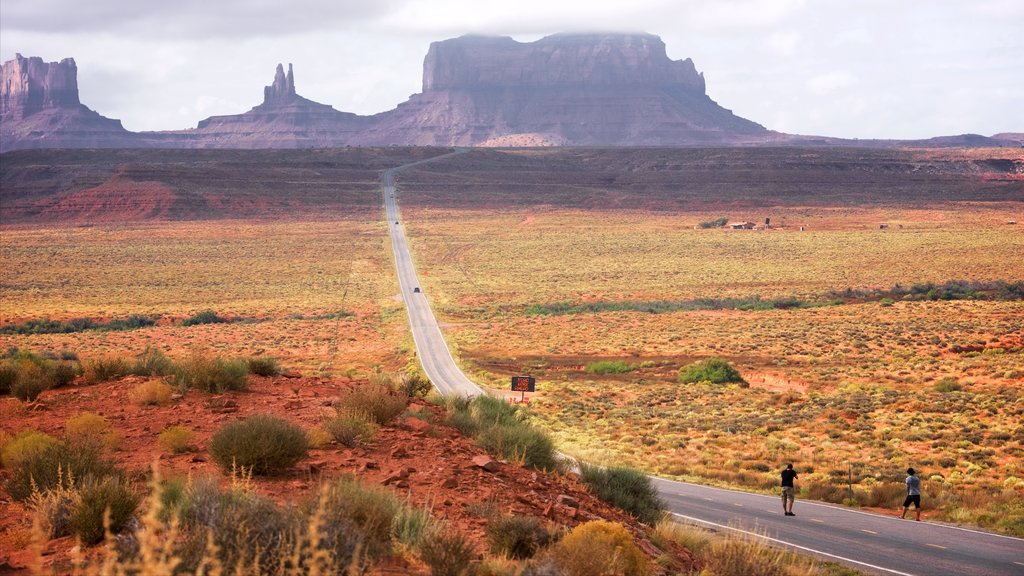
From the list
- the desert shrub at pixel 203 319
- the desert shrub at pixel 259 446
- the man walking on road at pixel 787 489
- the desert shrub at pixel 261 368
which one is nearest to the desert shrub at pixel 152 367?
the desert shrub at pixel 261 368

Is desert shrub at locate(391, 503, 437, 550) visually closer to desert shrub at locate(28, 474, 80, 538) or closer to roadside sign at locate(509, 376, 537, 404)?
desert shrub at locate(28, 474, 80, 538)

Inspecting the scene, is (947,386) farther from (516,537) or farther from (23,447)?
(23,447)

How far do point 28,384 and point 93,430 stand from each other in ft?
13.8

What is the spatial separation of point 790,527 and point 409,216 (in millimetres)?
101915

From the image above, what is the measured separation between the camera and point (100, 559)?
6.27 metres

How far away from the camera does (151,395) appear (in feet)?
43.3

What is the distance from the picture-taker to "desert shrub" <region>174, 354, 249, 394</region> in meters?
14.4

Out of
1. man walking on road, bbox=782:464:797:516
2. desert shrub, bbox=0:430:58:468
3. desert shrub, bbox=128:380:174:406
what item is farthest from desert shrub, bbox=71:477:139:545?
man walking on road, bbox=782:464:797:516

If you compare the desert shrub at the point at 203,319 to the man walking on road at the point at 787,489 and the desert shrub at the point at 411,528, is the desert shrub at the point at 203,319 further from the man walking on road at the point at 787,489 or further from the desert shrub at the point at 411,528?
the desert shrub at the point at 411,528

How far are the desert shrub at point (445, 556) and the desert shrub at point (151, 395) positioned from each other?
7.77 meters

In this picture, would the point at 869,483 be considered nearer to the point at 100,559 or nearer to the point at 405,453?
the point at 405,453

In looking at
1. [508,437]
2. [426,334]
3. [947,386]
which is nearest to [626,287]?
[426,334]

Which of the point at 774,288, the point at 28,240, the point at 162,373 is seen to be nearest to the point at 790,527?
the point at 162,373

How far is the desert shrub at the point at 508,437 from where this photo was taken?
12.4m
